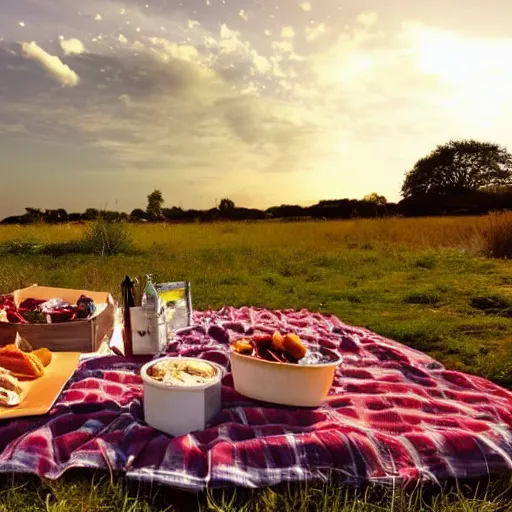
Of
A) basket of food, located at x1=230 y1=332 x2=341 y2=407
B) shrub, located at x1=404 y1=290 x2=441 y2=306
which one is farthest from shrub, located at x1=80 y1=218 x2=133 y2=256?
basket of food, located at x1=230 y1=332 x2=341 y2=407

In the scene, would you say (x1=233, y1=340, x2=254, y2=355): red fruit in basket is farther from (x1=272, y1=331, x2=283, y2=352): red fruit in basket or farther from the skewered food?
(x1=272, y1=331, x2=283, y2=352): red fruit in basket

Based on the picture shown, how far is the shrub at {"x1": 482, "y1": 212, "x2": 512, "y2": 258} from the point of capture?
11.6m

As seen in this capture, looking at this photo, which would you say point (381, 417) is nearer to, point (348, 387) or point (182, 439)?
point (348, 387)

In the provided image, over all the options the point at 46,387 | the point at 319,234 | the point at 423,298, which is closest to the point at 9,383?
the point at 46,387

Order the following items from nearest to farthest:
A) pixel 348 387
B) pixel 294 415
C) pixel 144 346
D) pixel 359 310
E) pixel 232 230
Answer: pixel 294 415 → pixel 348 387 → pixel 144 346 → pixel 359 310 → pixel 232 230

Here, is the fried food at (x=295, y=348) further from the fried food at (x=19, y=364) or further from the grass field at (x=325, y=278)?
the fried food at (x=19, y=364)

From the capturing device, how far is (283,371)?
3035 millimetres

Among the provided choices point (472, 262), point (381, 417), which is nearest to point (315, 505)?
point (381, 417)

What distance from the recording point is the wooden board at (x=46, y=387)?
114 inches

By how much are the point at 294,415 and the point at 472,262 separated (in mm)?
8307

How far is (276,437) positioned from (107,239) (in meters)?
9.81

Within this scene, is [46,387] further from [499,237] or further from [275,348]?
[499,237]

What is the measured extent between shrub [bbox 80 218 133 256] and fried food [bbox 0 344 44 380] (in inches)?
337

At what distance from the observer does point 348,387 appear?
358cm
